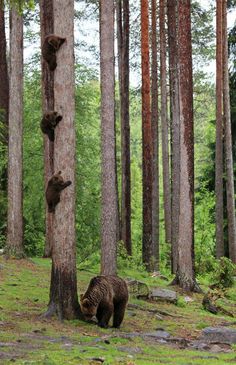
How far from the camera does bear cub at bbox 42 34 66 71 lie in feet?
35.0

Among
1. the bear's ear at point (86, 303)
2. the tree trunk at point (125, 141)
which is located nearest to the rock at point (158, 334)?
the bear's ear at point (86, 303)

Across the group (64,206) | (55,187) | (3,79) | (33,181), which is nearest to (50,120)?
(55,187)

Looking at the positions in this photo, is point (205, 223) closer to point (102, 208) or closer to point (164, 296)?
point (164, 296)

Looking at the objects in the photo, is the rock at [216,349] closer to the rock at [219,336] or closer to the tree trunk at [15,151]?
the rock at [219,336]

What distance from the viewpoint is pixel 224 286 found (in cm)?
1900

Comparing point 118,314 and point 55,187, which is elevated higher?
point 55,187

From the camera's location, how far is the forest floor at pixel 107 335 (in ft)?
26.1

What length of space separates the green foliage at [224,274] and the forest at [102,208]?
0.12 feet

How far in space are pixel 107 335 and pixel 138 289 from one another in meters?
5.14

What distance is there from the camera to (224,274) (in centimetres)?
1903

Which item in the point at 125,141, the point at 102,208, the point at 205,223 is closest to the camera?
the point at 102,208

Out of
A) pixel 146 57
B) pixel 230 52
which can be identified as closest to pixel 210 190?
pixel 230 52

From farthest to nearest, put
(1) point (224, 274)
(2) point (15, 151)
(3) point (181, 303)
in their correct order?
(1) point (224, 274) < (2) point (15, 151) < (3) point (181, 303)

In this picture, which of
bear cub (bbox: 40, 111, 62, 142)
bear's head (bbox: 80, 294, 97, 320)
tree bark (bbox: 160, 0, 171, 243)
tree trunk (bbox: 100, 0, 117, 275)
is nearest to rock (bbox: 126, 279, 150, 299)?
tree trunk (bbox: 100, 0, 117, 275)
